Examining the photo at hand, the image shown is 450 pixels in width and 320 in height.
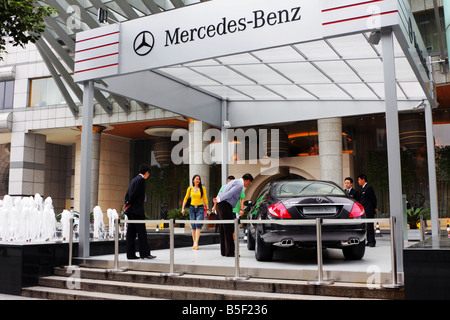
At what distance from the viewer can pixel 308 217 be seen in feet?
22.4

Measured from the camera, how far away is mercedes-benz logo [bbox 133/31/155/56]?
896 cm

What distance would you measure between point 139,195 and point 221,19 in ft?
12.1

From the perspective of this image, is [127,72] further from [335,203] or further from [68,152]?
[68,152]

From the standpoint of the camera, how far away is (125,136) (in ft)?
115

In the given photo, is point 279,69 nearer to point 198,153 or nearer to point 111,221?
point 111,221

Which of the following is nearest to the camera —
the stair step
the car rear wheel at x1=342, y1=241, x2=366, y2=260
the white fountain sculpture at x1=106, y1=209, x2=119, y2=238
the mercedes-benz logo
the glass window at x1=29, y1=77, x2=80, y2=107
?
the stair step

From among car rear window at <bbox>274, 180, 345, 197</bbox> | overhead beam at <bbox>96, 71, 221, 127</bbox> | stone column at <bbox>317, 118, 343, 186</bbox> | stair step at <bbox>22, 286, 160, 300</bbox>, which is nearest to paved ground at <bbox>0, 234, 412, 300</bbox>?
stair step at <bbox>22, 286, 160, 300</bbox>

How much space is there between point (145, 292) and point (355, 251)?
353 centimetres

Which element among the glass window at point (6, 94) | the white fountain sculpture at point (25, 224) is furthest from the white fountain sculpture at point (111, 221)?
the glass window at point (6, 94)

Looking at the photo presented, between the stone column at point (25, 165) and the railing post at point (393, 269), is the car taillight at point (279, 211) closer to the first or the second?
the railing post at point (393, 269)

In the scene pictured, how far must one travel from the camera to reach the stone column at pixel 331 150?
23016 mm

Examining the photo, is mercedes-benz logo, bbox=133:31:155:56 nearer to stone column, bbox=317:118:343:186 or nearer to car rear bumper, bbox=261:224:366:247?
car rear bumper, bbox=261:224:366:247

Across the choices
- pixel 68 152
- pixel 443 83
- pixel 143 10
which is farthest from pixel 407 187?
pixel 68 152

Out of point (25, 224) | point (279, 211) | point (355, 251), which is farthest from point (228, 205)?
point (25, 224)
